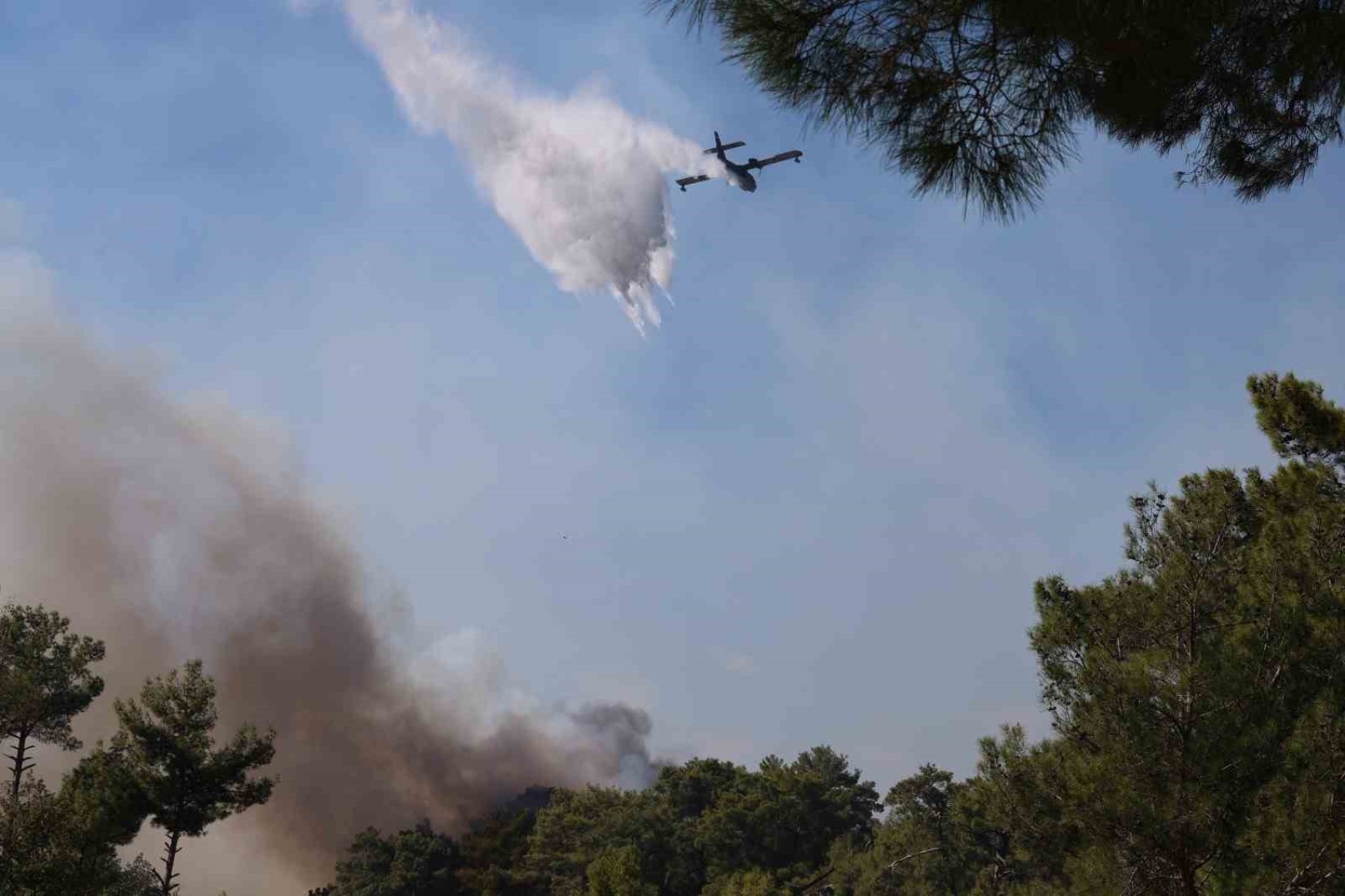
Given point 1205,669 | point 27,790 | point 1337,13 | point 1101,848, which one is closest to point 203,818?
point 27,790

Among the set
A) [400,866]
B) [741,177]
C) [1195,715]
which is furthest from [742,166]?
[400,866]

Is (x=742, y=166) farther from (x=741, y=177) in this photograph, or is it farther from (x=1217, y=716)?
(x=1217, y=716)

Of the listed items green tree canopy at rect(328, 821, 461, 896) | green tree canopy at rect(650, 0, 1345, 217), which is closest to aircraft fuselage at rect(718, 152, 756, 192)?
green tree canopy at rect(650, 0, 1345, 217)

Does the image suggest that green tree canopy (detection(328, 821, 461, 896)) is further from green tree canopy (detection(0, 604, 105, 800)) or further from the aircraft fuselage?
the aircraft fuselage

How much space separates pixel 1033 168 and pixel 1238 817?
8564 mm

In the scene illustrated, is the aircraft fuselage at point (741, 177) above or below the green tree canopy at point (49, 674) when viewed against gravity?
above

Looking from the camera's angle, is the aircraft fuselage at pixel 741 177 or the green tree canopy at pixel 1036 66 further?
the aircraft fuselage at pixel 741 177

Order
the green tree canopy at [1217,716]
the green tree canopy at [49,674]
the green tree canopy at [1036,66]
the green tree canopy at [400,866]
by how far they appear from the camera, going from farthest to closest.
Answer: the green tree canopy at [400,866]
the green tree canopy at [49,674]
the green tree canopy at [1217,716]
the green tree canopy at [1036,66]

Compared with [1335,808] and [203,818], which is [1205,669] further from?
[203,818]

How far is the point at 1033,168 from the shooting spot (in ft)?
23.5

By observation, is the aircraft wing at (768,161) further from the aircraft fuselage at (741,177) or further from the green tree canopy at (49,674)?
the green tree canopy at (49,674)

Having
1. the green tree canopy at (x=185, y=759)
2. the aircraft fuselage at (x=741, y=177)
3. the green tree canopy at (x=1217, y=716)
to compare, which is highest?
the aircraft fuselage at (x=741, y=177)

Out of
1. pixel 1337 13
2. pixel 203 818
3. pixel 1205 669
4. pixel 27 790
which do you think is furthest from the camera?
pixel 203 818

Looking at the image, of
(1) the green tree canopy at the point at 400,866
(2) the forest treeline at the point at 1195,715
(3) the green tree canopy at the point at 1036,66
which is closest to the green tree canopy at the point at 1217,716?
(2) the forest treeline at the point at 1195,715
